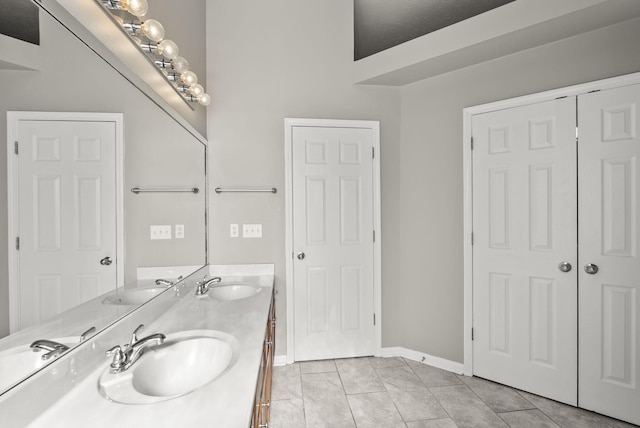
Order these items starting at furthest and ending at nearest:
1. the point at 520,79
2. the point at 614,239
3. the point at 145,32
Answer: the point at 520,79 < the point at 614,239 < the point at 145,32

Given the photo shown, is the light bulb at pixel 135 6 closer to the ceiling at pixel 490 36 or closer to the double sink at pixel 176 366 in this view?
the double sink at pixel 176 366

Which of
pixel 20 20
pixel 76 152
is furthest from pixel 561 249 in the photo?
pixel 20 20

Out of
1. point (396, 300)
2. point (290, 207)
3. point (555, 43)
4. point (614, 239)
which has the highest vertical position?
point (555, 43)

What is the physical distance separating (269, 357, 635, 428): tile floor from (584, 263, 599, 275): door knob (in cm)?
91

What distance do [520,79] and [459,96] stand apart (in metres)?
0.43

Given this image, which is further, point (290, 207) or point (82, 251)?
point (290, 207)

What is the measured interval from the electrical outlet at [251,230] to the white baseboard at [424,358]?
1.54 m

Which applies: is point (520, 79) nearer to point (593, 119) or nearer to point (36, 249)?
point (593, 119)

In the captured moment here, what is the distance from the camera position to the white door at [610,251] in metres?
1.92

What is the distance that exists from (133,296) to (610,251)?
2712 millimetres

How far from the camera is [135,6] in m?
1.24

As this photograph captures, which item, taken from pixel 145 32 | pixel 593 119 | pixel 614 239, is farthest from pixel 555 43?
pixel 145 32

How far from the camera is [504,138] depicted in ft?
7.80

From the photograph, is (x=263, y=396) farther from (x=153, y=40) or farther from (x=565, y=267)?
(x=565, y=267)
